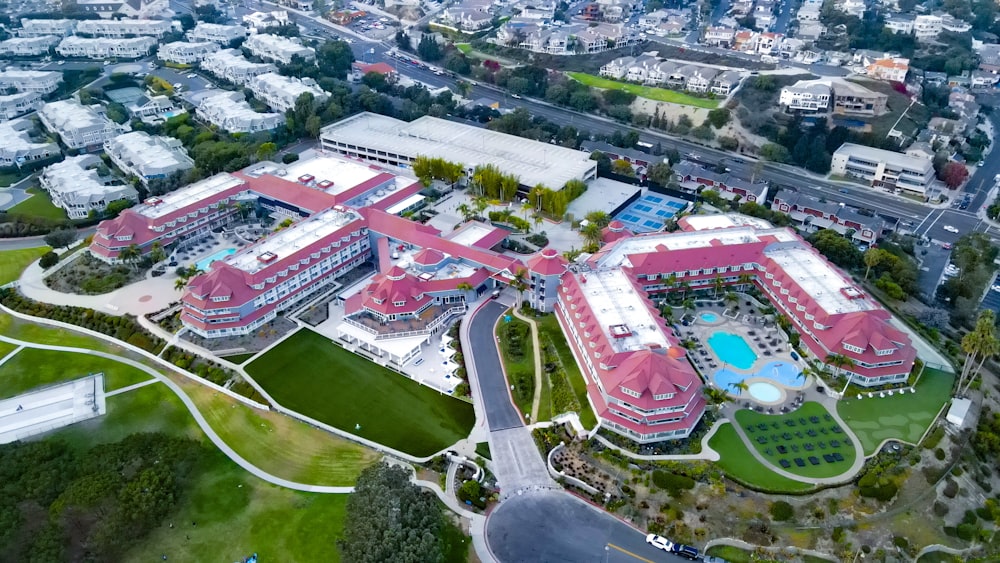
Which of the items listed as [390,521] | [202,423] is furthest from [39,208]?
[390,521]

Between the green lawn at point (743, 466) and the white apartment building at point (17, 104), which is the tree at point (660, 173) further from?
the white apartment building at point (17, 104)

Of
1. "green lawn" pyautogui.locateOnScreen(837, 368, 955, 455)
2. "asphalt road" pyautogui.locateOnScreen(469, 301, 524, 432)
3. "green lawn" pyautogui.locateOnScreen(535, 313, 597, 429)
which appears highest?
"green lawn" pyautogui.locateOnScreen(837, 368, 955, 455)

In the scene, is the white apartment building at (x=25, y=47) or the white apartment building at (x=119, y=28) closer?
the white apartment building at (x=25, y=47)

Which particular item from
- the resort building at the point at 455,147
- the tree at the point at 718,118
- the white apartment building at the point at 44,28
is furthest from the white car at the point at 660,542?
the white apartment building at the point at 44,28

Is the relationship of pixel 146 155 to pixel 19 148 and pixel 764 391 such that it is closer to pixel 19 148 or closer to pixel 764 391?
pixel 19 148

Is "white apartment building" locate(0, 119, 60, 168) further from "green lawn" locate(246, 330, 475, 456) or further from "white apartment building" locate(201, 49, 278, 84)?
"green lawn" locate(246, 330, 475, 456)

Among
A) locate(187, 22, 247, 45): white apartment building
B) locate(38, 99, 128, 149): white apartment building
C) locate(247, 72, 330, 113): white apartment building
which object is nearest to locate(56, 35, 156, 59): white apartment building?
locate(187, 22, 247, 45): white apartment building

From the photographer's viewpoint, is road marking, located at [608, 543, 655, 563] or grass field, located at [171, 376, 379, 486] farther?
grass field, located at [171, 376, 379, 486]
